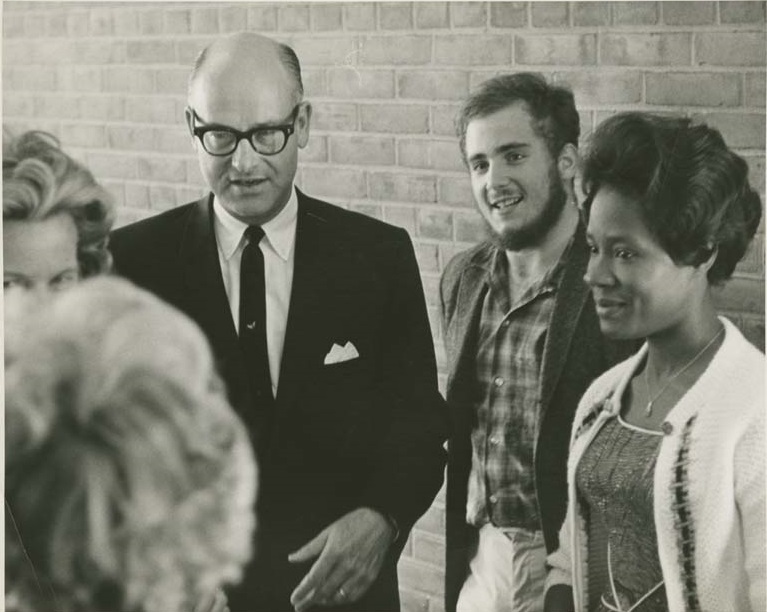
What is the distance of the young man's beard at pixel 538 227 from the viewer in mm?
2027

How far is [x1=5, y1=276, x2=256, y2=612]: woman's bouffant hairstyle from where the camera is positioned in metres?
2.23

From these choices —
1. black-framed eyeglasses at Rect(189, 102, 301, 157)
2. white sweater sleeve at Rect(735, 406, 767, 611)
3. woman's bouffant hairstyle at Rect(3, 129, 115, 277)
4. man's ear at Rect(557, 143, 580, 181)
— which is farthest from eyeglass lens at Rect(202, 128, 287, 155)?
white sweater sleeve at Rect(735, 406, 767, 611)

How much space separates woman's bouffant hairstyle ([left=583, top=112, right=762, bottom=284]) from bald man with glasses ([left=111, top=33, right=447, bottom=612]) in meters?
0.46

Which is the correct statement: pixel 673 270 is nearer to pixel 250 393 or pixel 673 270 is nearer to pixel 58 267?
pixel 250 393

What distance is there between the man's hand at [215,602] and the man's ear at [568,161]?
108 centimetres

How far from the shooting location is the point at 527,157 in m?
2.03

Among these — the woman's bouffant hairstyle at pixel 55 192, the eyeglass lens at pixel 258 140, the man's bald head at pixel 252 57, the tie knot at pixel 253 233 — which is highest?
the man's bald head at pixel 252 57

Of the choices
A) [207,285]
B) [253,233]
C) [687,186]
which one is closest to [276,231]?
[253,233]

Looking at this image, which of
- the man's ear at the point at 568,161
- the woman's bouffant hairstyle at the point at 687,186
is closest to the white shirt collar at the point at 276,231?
the man's ear at the point at 568,161

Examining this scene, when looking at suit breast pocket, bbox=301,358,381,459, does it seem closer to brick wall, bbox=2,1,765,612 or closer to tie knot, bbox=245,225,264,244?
brick wall, bbox=2,1,765,612

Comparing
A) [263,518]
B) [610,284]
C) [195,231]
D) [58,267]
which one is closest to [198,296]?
[195,231]

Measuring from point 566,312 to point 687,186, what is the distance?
1.03 ft

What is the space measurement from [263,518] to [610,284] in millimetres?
829

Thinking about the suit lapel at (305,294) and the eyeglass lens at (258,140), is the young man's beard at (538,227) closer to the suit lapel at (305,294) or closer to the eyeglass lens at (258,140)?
the suit lapel at (305,294)
